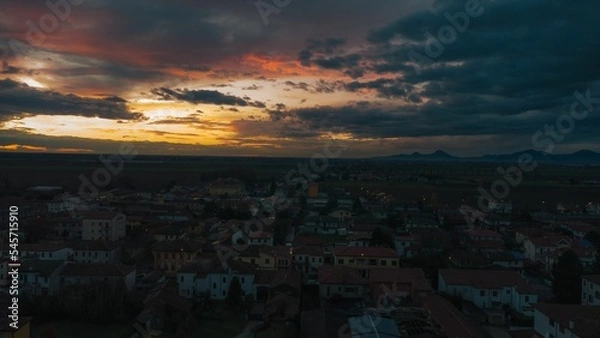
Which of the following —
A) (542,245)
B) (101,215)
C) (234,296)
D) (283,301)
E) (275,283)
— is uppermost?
(101,215)

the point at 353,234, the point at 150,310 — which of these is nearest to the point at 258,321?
the point at 150,310

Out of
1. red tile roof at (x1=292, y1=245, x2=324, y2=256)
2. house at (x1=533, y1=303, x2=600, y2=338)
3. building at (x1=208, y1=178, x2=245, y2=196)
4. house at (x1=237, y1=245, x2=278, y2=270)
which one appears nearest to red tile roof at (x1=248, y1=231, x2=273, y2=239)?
red tile roof at (x1=292, y1=245, x2=324, y2=256)

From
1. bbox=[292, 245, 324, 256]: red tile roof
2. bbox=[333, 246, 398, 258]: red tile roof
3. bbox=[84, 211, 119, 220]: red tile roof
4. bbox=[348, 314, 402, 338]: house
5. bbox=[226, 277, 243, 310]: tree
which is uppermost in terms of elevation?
bbox=[84, 211, 119, 220]: red tile roof

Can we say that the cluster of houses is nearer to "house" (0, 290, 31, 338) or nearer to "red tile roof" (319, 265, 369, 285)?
"red tile roof" (319, 265, 369, 285)

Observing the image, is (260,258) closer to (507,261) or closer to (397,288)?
(397,288)

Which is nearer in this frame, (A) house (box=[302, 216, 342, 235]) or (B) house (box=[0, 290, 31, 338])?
(B) house (box=[0, 290, 31, 338])

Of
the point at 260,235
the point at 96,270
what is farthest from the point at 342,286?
the point at 96,270
